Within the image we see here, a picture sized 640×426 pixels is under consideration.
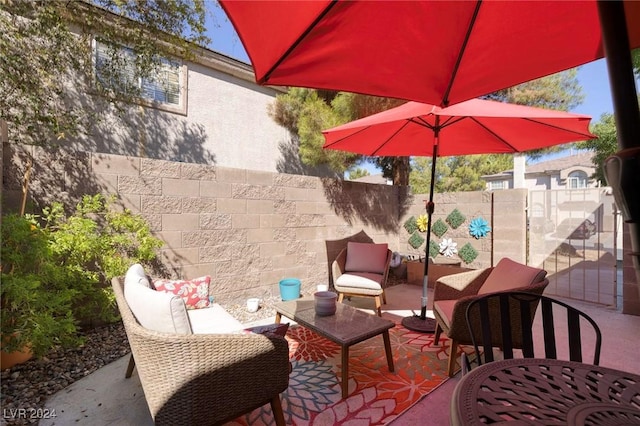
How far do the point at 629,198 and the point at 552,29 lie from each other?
1452mm

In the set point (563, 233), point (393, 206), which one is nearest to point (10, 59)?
point (393, 206)

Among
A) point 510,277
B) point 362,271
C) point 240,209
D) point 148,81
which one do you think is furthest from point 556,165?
point 148,81

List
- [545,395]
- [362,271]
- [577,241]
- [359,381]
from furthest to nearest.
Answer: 1. [577,241]
2. [362,271]
3. [359,381]
4. [545,395]

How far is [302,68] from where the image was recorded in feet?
5.39

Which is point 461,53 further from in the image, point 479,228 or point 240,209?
point 479,228

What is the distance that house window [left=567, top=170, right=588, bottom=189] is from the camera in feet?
58.8

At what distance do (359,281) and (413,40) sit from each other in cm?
314

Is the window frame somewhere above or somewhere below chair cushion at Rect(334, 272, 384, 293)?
above

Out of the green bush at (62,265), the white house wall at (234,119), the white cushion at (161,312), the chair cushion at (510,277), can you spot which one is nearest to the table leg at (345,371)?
the white cushion at (161,312)

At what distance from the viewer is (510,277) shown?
2.74 m

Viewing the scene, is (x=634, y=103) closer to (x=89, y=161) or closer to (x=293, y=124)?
(x=89, y=161)

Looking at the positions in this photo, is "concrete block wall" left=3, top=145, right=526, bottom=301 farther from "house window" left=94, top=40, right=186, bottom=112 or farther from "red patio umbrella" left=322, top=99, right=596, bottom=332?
"house window" left=94, top=40, right=186, bottom=112

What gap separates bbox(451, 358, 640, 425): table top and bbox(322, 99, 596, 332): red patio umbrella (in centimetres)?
202

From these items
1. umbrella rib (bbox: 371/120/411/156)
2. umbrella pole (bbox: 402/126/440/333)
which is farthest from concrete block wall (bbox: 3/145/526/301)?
umbrella pole (bbox: 402/126/440/333)
